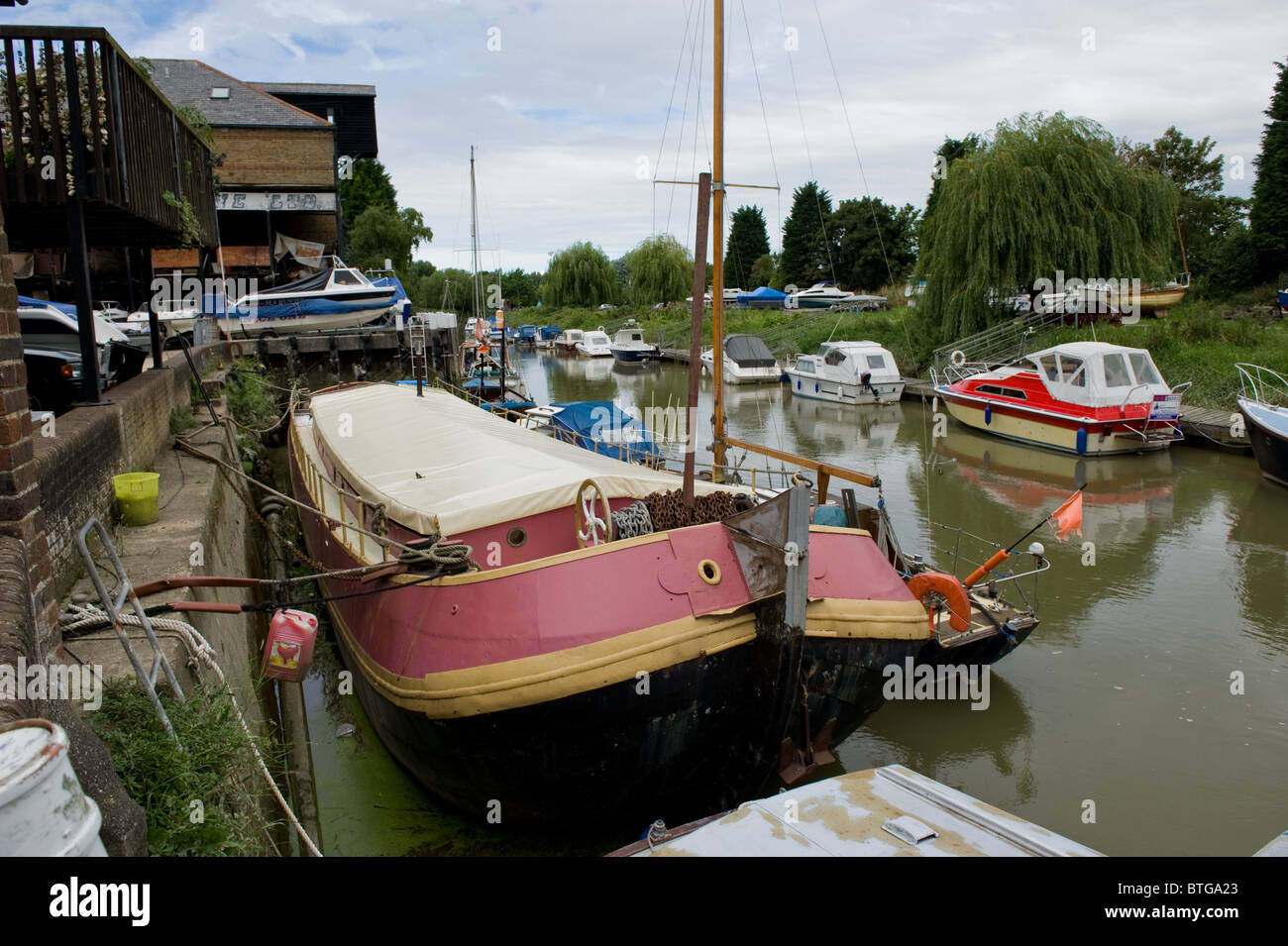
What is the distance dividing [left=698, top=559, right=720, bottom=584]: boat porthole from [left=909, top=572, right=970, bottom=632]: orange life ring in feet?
9.76

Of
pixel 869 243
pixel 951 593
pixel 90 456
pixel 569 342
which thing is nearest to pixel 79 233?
pixel 90 456

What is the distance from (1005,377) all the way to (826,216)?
152 feet

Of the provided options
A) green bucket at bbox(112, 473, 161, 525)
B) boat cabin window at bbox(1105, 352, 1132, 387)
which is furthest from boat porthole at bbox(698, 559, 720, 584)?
boat cabin window at bbox(1105, 352, 1132, 387)

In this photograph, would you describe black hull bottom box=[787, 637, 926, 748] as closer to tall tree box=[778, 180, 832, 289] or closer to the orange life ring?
the orange life ring

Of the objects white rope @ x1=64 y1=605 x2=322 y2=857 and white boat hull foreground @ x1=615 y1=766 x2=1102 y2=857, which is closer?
white boat hull foreground @ x1=615 y1=766 x2=1102 y2=857

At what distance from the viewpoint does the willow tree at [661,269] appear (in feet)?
197

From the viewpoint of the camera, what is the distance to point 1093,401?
19.9 metres

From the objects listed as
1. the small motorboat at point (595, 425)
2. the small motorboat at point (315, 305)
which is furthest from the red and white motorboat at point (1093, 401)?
the small motorboat at point (315, 305)

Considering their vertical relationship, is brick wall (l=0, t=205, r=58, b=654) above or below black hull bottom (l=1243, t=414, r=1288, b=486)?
above

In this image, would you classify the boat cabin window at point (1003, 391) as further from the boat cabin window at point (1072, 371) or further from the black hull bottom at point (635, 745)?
the black hull bottom at point (635, 745)

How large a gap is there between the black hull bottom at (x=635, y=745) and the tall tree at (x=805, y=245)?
6315cm

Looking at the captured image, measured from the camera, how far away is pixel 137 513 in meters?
6.43

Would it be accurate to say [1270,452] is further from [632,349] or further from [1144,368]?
[632,349]

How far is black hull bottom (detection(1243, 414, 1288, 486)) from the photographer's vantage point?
52.7 feet
